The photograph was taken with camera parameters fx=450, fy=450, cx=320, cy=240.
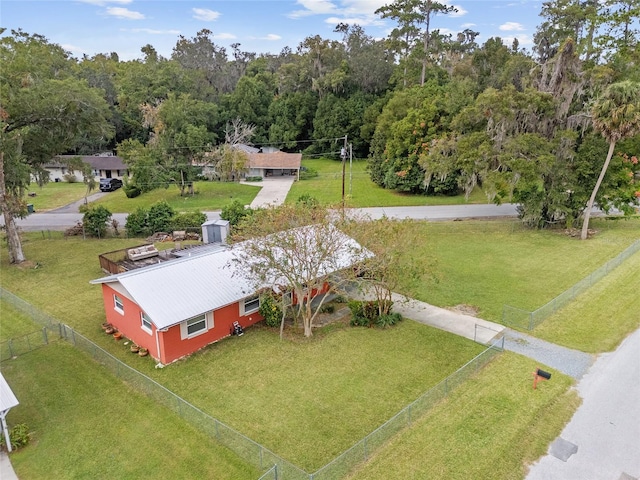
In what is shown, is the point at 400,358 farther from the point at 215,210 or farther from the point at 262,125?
the point at 262,125

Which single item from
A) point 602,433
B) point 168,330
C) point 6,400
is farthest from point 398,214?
point 6,400

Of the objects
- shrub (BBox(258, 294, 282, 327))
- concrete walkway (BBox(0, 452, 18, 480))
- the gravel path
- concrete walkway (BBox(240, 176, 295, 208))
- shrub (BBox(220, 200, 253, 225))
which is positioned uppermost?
shrub (BBox(220, 200, 253, 225))

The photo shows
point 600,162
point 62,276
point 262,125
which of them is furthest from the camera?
point 262,125

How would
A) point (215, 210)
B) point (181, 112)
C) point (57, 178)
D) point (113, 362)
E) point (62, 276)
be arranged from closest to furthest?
point (113, 362)
point (62, 276)
point (215, 210)
point (181, 112)
point (57, 178)

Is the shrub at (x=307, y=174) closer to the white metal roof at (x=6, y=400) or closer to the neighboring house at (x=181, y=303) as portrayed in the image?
the neighboring house at (x=181, y=303)

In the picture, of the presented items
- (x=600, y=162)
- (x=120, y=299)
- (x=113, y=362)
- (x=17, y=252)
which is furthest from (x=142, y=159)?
(x=600, y=162)

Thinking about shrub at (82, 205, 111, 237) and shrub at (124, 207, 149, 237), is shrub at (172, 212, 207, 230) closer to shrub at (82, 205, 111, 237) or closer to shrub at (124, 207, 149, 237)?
shrub at (124, 207, 149, 237)

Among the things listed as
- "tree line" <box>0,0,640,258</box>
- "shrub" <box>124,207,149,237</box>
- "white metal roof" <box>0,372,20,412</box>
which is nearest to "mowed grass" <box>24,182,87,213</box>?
"tree line" <box>0,0,640,258</box>
